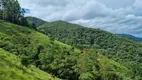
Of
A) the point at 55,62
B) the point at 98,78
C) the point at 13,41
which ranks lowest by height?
the point at 98,78

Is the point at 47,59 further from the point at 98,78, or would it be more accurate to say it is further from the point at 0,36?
the point at 0,36

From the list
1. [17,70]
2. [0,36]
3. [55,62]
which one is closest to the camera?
[17,70]

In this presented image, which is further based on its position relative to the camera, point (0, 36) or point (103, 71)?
point (0, 36)

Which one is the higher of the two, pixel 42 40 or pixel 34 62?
pixel 42 40

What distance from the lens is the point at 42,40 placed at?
190 metres

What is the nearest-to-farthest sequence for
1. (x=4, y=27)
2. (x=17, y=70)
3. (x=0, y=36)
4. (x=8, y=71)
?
(x=8, y=71)
(x=17, y=70)
(x=0, y=36)
(x=4, y=27)

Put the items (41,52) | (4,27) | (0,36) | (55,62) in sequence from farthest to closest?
(4,27)
(0,36)
(41,52)
(55,62)

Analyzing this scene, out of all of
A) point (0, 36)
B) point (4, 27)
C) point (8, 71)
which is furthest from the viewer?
point (4, 27)

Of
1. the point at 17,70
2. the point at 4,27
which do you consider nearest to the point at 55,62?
the point at 17,70

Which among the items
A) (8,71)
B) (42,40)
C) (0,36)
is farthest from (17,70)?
(42,40)

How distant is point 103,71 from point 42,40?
71.3 m

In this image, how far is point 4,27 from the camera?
186m

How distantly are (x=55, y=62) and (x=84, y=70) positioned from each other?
58.0 ft

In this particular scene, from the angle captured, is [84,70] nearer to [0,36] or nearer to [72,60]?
[72,60]
